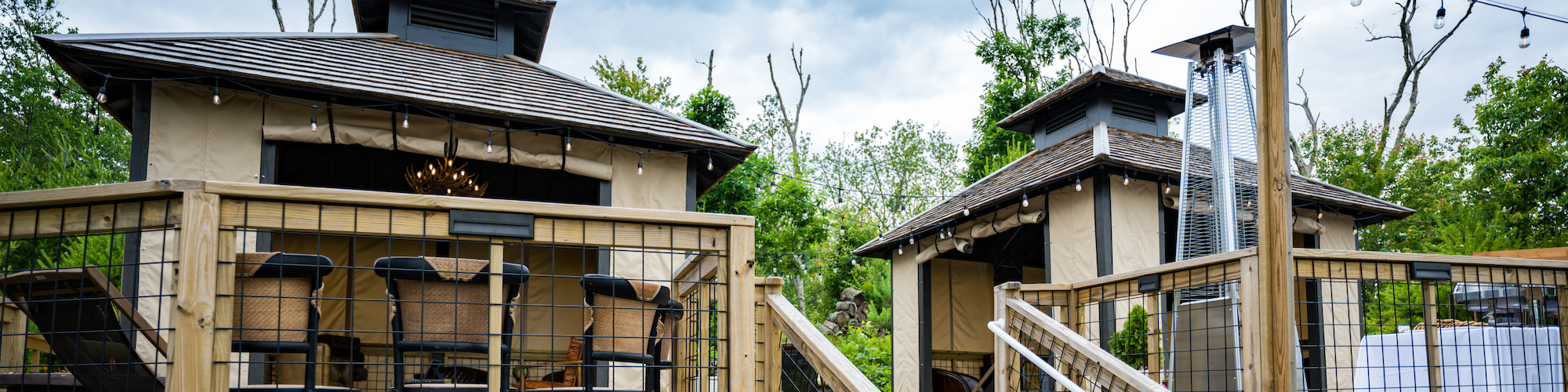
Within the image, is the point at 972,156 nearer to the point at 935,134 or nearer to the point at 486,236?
the point at 935,134

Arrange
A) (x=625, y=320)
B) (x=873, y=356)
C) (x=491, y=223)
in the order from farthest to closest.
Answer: (x=873, y=356)
(x=625, y=320)
(x=491, y=223)

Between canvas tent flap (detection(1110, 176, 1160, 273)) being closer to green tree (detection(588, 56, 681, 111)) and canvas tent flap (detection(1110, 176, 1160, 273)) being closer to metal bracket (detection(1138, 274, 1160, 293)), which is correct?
metal bracket (detection(1138, 274, 1160, 293))

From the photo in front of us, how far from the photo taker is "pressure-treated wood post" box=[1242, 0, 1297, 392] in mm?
3199

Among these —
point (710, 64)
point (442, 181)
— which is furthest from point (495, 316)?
point (710, 64)

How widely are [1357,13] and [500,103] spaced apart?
20756 mm

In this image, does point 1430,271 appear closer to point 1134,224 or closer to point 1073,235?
point 1134,224

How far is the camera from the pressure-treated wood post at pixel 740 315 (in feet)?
10.4

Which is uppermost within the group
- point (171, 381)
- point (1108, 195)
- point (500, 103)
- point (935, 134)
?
point (935, 134)

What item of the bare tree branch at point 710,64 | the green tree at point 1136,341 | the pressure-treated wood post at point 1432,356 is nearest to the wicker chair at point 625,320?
the pressure-treated wood post at point 1432,356

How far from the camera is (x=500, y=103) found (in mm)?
7027

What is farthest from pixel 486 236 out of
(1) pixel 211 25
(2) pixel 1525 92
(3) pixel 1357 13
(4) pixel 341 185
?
(1) pixel 211 25

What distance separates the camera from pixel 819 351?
3.72 meters

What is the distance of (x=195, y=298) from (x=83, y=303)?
105 centimetres

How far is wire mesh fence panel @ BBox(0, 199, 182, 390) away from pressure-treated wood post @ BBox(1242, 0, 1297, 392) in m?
3.59
